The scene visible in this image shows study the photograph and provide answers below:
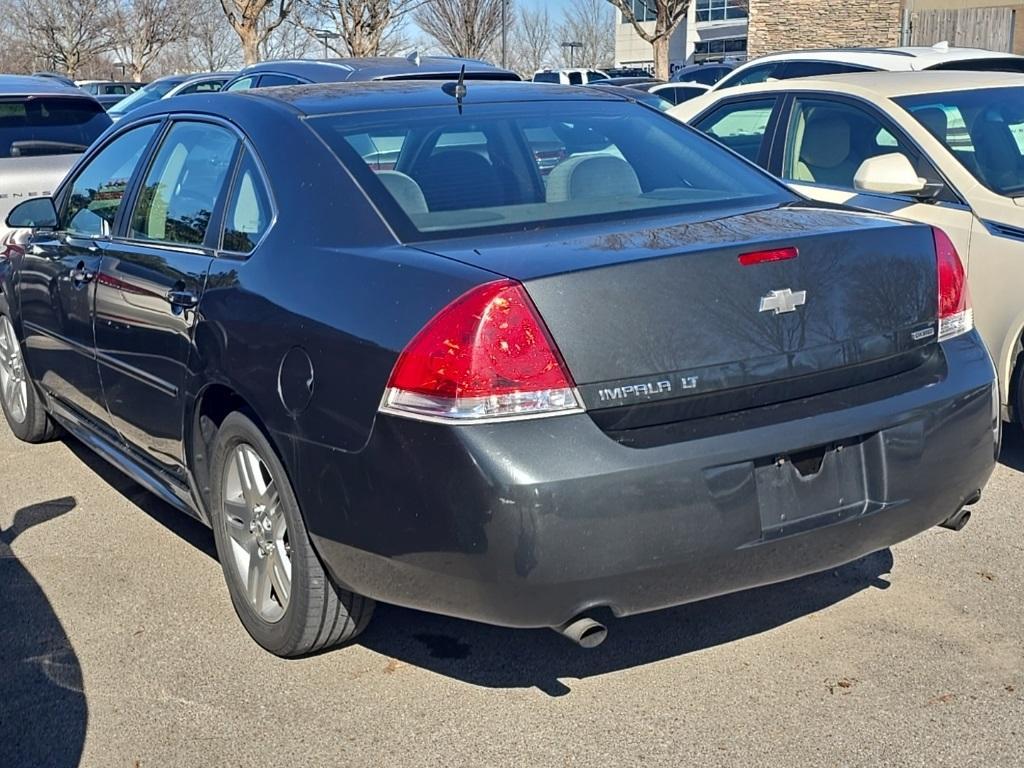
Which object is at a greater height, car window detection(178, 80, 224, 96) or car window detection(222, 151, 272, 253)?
car window detection(222, 151, 272, 253)

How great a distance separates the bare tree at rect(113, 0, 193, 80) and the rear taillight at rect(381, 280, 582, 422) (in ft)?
176

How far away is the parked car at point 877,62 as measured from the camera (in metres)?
9.31

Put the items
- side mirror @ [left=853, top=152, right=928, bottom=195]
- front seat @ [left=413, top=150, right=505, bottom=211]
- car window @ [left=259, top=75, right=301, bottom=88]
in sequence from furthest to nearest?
car window @ [left=259, top=75, right=301, bottom=88]
side mirror @ [left=853, top=152, right=928, bottom=195]
front seat @ [left=413, top=150, right=505, bottom=211]

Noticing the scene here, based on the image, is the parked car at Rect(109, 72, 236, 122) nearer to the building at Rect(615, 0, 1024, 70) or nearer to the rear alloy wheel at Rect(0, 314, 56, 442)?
the rear alloy wheel at Rect(0, 314, 56, 442)

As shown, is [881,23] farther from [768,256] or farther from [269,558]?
[269,558]

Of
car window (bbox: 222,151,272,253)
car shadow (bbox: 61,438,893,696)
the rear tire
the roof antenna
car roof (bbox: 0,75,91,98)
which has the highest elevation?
the roof antenna

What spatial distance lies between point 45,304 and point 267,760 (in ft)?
9.00

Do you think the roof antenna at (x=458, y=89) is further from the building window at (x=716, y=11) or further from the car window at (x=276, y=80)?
the building window at (x=716, y=11)

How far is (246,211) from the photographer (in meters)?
3.91

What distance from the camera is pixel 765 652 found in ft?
12.5

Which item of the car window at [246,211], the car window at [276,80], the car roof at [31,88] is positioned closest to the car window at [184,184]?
the car window at [246,211]

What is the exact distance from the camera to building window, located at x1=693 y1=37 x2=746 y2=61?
2457 inches

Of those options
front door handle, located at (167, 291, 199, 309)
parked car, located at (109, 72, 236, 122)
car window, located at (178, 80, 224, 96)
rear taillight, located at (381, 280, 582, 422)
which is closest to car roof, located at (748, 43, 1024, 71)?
front door handle, located at (167, 291, 199, 309)

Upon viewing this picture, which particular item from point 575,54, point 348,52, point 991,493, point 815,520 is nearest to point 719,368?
point 815,520
